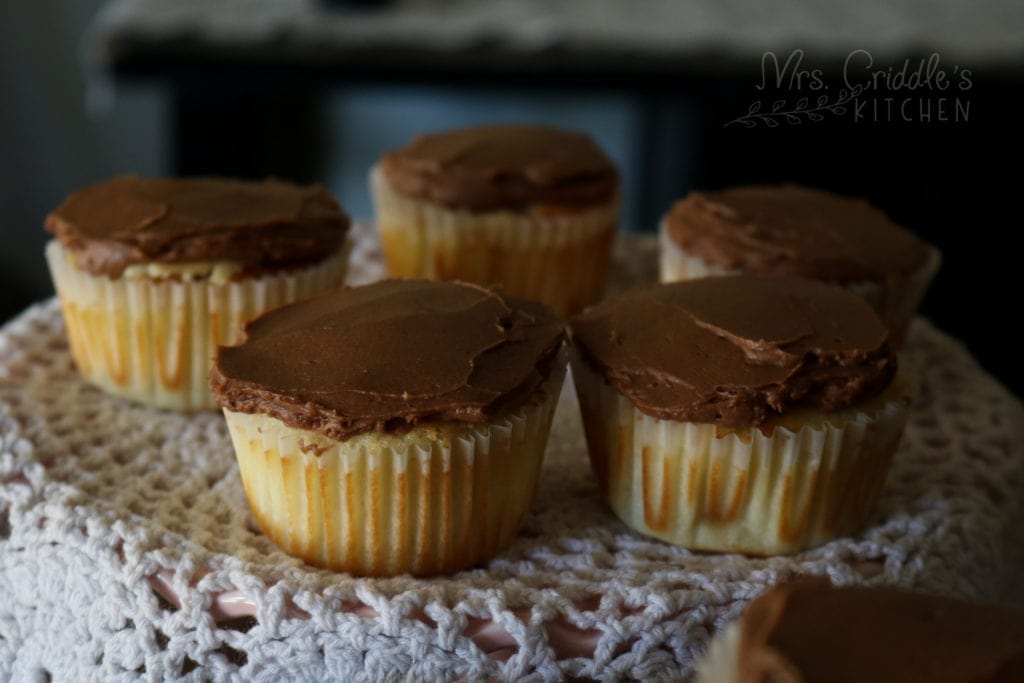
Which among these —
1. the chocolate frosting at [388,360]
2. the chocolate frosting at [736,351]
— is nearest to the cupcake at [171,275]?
the chocolate frosting at [388,360]

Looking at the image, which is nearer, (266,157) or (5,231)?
(266,157)

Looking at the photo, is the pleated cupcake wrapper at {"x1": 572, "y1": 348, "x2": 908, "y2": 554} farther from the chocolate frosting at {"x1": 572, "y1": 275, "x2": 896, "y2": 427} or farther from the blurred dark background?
the blurred dark background

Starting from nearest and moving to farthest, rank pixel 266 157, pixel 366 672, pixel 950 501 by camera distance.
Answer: pixel 366 672
pixel 950 501
pixel 266 157

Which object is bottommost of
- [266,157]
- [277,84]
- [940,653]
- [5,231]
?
[5,231]

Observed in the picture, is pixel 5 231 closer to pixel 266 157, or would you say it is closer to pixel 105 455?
pixel 266 157

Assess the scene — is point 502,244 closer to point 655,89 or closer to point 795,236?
point 795,236

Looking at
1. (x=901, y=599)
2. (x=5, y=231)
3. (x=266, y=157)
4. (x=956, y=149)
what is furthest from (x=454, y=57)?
(x=901, y=599)

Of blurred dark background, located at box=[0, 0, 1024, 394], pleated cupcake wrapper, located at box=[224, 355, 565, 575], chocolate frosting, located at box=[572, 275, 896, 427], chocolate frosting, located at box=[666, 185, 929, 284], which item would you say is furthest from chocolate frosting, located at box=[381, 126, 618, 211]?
blurred dark background, located at box=[0, 0, 1024, 394]
